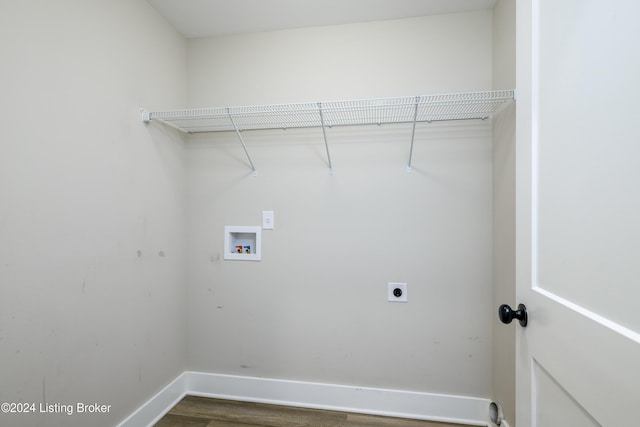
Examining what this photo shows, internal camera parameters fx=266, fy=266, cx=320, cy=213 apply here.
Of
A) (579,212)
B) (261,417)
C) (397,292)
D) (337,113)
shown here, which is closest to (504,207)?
(397,292)

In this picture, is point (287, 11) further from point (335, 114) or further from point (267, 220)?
point (267, 220)

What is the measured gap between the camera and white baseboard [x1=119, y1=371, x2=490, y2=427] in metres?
1.57

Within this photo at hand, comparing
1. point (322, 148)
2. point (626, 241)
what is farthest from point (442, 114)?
point (626, 241)

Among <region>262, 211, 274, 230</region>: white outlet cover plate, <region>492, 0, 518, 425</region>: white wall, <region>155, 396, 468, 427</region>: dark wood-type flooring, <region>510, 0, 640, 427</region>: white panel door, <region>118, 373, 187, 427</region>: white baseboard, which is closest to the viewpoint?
<region>510, 0, 640, 427</region>: white panel door

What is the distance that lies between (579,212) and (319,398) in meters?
1.73

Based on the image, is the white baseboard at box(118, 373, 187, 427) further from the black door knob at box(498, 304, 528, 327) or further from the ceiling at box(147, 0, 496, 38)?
the ceiling at box(147, 0, 496, 38)

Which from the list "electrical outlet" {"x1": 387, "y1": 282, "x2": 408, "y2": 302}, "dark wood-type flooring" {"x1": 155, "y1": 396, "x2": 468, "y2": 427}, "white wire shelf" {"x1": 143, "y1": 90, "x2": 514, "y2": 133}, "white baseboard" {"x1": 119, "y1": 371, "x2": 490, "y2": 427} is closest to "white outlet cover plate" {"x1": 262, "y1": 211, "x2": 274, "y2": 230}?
"white wire shelf" {"x1": 143, "y1": 90, "x2": 514, "y2": 133}

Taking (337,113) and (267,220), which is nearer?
(337,113)

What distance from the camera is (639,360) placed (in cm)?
44

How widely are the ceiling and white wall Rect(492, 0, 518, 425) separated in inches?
11.0

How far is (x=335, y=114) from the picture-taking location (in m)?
1.58

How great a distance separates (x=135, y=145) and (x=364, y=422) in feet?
6.76

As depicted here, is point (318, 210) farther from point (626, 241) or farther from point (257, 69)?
point (626, 241)

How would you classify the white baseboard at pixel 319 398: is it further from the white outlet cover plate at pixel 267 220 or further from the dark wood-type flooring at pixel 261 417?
the white outlet cover plate at pixel 267 220
